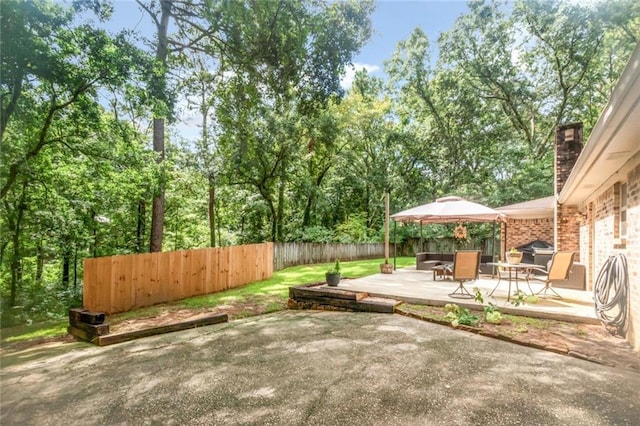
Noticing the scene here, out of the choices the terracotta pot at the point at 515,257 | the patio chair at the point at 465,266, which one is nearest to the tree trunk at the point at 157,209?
Result: the patio chair at the point at 465,266

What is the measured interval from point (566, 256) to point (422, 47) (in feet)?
55.1

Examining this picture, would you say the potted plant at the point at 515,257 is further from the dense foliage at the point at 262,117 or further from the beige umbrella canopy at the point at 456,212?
the dense foliage at the point at 262,117

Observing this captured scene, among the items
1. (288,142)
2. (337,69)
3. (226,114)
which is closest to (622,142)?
(337,69)

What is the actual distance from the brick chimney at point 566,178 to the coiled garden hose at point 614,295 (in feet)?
14.3

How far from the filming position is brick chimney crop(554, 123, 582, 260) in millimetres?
8703

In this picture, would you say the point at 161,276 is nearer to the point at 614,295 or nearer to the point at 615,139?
the point at 615,139

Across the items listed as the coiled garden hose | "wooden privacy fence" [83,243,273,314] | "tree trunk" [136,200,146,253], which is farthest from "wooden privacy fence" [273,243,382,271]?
the coiled garden hose

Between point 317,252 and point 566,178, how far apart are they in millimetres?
9789

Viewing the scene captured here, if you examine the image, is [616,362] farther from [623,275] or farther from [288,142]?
[288,142]

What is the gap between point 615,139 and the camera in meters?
3.42

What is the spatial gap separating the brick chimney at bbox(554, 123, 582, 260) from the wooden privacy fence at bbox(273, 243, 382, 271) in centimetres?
922

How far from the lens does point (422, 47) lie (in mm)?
18922

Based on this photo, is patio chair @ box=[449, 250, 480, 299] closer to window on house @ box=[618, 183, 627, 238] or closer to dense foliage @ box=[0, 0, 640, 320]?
window on house @ box=[618, 183, 627, 238]

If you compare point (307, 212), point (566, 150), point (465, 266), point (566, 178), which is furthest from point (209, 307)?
point (307, 212)
